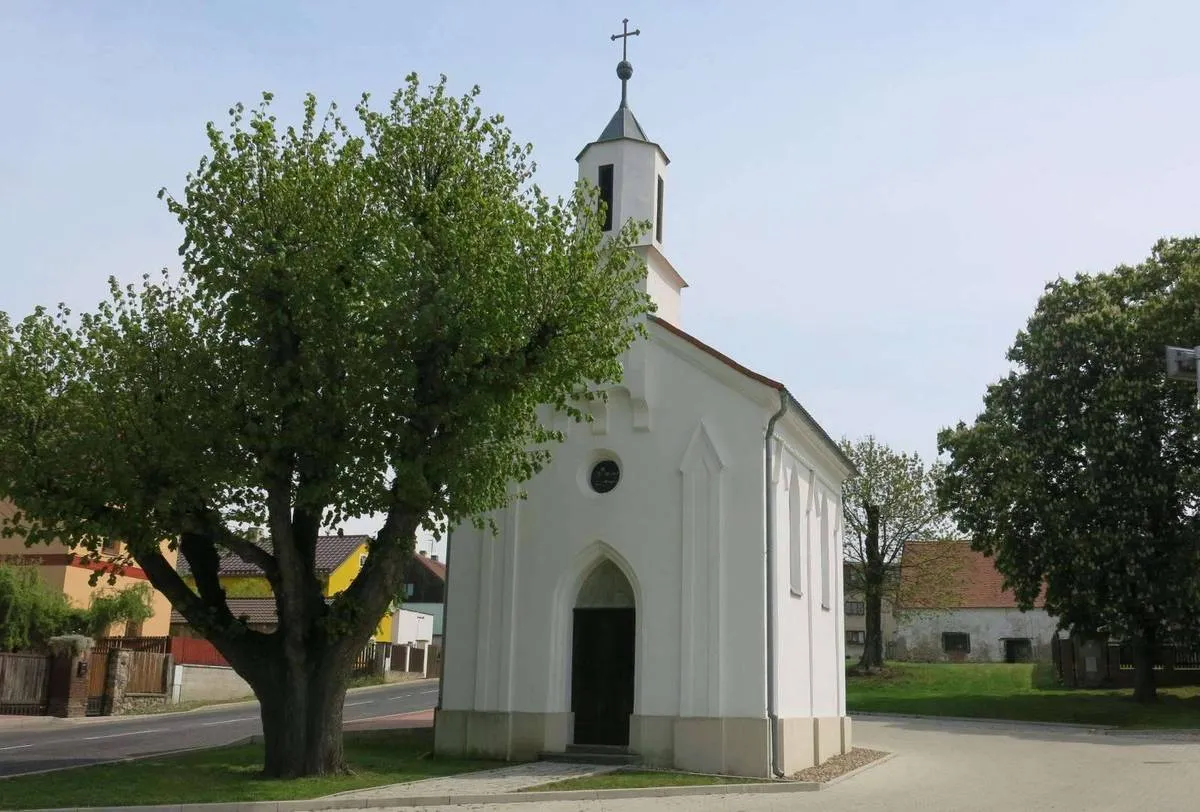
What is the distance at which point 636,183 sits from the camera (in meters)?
23.8

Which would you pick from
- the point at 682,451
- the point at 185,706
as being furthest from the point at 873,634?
the point at 682,451

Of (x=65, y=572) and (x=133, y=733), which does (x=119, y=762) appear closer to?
(x=133, y=733)

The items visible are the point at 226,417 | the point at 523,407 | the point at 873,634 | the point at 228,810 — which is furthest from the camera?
the point at 873,634

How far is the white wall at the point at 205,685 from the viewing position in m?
35.4

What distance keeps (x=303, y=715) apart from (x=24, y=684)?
1787 cm

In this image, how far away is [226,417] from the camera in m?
15.4

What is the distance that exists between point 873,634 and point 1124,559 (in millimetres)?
17355

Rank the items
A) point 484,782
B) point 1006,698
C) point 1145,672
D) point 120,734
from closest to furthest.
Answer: point 484,782, point 120,734, point 1145,672, point 1006,698

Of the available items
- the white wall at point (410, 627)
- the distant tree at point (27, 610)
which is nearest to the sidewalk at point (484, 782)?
the distant tree at point (27, 610)

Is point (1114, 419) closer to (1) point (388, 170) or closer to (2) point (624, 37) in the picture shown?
(2) point (624, 37)

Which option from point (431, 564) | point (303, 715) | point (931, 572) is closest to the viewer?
point (303, 715)

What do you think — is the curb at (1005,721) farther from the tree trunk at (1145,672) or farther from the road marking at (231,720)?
the road marking at (231,720)

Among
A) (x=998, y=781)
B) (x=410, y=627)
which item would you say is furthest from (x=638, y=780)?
(x=410, y=627)

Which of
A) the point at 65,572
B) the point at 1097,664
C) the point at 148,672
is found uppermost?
the point at 65,572
